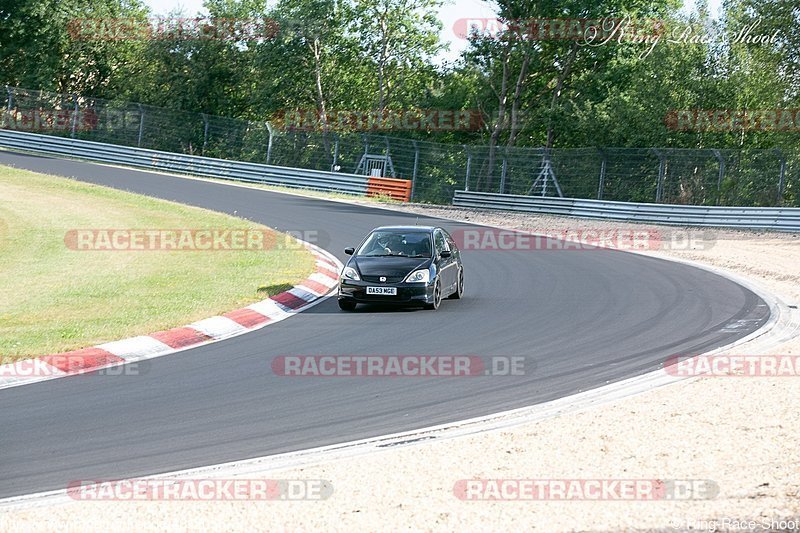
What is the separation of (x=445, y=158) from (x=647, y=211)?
377 inches

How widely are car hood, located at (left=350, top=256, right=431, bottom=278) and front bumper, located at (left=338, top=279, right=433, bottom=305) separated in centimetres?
24

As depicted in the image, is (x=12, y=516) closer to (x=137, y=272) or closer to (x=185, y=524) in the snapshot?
(x=185, y=524)

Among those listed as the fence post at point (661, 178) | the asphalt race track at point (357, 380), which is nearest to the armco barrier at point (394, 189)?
the fence post at point (661, 178)

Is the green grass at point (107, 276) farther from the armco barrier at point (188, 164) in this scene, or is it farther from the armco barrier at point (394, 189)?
the armco barrier at point (188, 164)

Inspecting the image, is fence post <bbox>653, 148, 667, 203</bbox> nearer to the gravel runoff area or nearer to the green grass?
the green grass

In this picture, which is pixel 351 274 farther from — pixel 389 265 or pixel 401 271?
pixel 401 271

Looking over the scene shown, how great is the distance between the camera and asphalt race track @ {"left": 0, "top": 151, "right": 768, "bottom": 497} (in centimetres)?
791

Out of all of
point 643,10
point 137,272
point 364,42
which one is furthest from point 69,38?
point 137,272

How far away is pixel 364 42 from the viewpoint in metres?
51.1

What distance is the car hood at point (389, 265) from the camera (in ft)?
53.3

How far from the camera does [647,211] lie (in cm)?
3516

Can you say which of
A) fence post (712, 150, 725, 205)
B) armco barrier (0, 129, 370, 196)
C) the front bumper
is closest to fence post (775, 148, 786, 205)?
fence post (712, 150, 725, 205)

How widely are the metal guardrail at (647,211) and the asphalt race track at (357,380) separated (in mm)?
11978

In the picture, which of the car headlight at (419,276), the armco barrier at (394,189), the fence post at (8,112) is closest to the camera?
the car headlight at (419,276)
